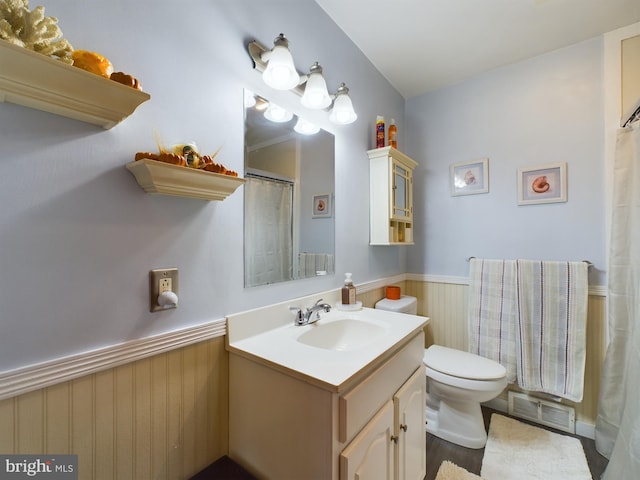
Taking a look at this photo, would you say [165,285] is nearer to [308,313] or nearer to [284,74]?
[308,313]

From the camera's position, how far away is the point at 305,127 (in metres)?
1.33

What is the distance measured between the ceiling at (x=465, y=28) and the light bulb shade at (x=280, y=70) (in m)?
0.66

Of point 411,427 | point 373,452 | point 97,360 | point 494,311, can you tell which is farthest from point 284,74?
point 494,311

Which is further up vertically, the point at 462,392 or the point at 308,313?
the point at 308,313

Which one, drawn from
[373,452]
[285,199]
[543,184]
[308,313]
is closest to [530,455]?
[373,452]

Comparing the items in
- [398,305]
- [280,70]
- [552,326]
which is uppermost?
[280,70]

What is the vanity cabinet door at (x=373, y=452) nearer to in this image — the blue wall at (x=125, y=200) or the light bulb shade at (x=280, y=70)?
the blue wall at (x=125, y=200)

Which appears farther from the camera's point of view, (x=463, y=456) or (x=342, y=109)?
(x=463, y=456)

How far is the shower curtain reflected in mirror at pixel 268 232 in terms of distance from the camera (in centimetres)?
107

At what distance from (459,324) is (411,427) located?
1.16 m

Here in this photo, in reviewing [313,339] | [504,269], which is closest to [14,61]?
[313,339]

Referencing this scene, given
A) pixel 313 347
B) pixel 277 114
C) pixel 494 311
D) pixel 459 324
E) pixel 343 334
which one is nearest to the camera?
pixel 313 347

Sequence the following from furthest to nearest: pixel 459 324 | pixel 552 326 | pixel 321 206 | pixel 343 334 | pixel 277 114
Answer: pixel 459 324 < pixel 552 326 < pixel 321 206 < pixel 343 334 < pixel 277 114

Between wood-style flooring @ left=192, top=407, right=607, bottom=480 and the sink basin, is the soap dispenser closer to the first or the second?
the sink basin
